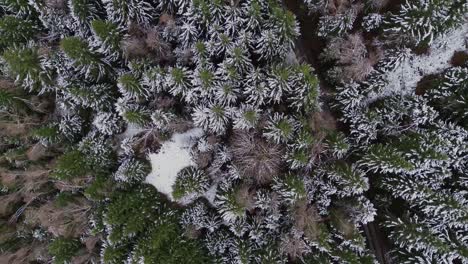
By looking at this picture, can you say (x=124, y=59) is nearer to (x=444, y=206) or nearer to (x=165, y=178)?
(x=165, y=178)

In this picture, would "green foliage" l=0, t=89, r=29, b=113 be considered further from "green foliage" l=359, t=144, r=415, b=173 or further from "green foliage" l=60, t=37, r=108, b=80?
"green foliage" l=359, t=144, r=415, b=173

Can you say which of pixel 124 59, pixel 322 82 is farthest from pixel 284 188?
pixel 124 59

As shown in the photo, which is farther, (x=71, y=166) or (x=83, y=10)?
(x=71, y=166)

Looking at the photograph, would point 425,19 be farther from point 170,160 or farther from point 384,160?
point 170,160

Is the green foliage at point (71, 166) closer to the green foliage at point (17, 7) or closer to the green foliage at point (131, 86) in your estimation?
the green foliage at point (131, 86)

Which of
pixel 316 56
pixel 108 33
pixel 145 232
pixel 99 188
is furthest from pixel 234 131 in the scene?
pixel 108 33

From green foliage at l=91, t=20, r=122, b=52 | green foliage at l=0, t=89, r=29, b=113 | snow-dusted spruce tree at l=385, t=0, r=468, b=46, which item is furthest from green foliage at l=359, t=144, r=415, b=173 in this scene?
green foliage at l=0, t=89, r=29, b=113
